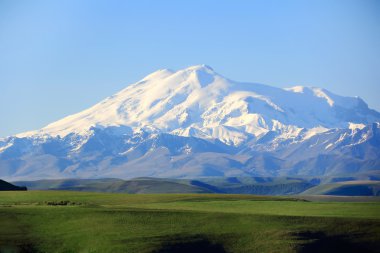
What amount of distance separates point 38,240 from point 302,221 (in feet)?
104

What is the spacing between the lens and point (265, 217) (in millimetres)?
106438

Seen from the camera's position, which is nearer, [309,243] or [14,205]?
[309,243]

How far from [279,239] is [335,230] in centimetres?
874

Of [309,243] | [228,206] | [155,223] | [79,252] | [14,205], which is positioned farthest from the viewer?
[228,206]

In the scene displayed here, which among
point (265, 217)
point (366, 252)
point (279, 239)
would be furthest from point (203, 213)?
point (366, 252)

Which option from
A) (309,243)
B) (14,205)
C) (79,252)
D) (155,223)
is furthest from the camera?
(14,205)

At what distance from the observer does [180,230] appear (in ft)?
324

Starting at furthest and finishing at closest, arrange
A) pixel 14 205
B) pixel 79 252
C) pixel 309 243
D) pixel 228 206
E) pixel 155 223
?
pixel 228 206 → pixel 14 205 → pixel 155 223 → pixel 309 243 → pixel 79 252

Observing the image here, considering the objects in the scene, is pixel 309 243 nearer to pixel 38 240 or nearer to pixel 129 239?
pixel 129 239

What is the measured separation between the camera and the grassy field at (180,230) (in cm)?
9250

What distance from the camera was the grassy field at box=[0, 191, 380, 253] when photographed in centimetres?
9250

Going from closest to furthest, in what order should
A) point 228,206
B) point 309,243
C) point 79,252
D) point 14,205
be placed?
point 79,252 → point 309,243 → point 14,205 → point 228,206

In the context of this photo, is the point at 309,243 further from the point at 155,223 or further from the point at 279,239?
the point at 155,223

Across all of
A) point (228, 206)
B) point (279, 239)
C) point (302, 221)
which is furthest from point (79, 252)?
point (228, 206)
